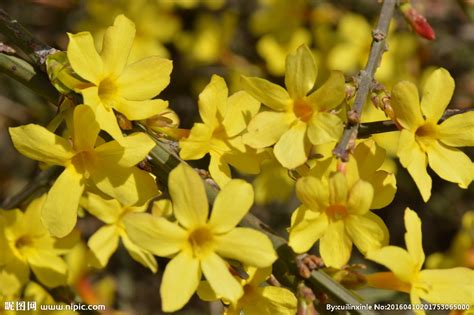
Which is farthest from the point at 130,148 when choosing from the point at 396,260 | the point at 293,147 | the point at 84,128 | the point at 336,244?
the point at 396,260

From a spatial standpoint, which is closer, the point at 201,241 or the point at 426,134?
the point at 201,241

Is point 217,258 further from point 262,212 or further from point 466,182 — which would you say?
point 262,212

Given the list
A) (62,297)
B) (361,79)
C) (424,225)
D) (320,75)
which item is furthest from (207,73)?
(361,79)

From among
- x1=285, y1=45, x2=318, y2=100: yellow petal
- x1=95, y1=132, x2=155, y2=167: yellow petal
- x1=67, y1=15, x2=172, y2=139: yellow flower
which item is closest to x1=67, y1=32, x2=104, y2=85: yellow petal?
x1=67, y1=15, x2=172, y2=139: yellow flower

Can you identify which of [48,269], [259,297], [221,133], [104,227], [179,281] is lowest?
[48,269]

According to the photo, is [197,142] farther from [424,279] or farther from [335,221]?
[424,279]

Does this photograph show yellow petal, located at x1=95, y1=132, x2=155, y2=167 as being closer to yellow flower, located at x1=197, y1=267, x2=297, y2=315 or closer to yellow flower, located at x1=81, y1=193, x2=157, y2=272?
yellow flower, located at x1=197, y1=267, x2=297, y2=315

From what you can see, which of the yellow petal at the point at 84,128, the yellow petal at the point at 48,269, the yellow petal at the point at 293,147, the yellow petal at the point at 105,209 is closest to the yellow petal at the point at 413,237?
the yellow petal at the point at 293,147
